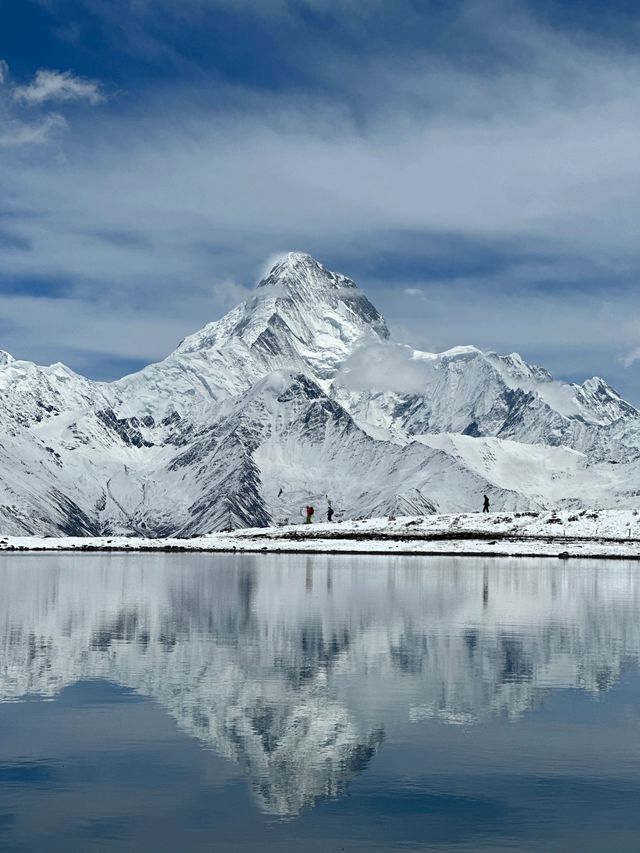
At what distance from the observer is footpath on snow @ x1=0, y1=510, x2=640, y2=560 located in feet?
340

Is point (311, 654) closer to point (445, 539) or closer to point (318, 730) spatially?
point (318, 730)

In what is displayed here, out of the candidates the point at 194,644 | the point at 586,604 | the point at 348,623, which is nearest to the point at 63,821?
the point at 194,644

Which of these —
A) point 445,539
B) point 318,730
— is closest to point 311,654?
point 318,730

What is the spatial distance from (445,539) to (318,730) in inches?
3706

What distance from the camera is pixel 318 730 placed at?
22188 millimetres

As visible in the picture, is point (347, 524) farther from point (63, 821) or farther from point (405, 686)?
point (63, 821)

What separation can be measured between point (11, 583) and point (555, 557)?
50519 mm

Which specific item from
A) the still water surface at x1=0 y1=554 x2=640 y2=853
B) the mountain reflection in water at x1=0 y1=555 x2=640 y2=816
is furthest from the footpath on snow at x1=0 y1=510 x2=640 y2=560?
the still water surface at x1=0 y1=554 x2=640 y2=853

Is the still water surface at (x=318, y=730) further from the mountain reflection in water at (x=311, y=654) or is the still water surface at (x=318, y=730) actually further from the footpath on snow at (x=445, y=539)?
the footpath on snow at (x=445, y=539)

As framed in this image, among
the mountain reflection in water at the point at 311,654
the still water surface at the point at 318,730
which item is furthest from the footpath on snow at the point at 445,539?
the still water surface at the point at 318,730

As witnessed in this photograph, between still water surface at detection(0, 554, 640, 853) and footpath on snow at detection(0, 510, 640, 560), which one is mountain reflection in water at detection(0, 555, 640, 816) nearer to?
still water surface at detection(0, 554, 640, 853)

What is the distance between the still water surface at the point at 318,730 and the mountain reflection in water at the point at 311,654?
3.7 inches

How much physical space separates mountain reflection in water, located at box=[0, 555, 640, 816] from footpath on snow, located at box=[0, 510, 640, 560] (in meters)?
42.2

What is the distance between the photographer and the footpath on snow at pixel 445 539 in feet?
340
